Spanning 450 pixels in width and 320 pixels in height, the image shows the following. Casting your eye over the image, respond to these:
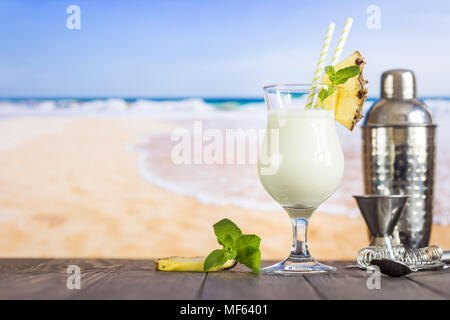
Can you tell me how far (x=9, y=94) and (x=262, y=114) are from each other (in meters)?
4.22

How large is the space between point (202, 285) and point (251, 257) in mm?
217

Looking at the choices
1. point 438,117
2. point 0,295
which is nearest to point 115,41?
point 438,117

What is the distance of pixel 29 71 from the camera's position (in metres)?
9.39

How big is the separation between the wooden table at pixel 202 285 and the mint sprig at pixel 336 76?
40 centimetres

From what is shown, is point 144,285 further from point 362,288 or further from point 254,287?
point 362,288

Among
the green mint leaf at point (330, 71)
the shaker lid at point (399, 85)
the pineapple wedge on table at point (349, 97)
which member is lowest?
the pineapple wedge on table at point (349, 97)

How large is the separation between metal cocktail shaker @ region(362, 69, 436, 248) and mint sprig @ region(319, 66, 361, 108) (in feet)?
1.49

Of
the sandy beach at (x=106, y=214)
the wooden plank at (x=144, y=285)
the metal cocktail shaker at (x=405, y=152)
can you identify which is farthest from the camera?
the sandy beach at (x=106, y=214)

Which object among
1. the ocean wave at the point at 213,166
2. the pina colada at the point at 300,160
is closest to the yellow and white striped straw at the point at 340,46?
the pina colada at the point at 300,160

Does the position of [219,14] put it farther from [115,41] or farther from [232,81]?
[115,41]

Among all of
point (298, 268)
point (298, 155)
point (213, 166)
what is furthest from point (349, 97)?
point (213, 166)

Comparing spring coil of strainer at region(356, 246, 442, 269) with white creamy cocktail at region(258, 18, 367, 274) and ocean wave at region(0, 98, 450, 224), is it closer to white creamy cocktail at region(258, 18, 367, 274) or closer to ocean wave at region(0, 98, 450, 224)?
white creamy cocktail at region(258, 18, 367, 274)

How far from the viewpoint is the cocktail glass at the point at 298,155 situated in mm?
1337

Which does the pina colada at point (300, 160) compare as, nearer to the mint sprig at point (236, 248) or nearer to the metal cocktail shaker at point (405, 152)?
the mint sprig at point (236, 248)
